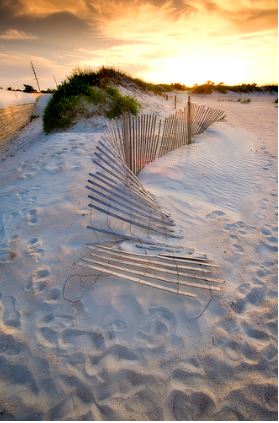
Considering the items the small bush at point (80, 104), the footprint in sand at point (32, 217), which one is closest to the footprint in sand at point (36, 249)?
the footprint in sand at point (32, 217)

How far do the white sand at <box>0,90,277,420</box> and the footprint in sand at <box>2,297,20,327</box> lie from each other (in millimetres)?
10

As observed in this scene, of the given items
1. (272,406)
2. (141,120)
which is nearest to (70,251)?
(272,406)

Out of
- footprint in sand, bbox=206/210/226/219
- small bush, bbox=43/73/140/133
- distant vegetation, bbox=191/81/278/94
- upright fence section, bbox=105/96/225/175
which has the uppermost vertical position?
distant vegetation, bbox=191/81/278/94

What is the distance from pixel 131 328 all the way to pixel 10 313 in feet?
4.01

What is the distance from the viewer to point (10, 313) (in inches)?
99.3

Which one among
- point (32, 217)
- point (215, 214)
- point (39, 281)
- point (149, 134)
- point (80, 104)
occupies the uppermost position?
point (80, 104)

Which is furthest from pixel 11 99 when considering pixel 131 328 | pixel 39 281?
pixel 131 328

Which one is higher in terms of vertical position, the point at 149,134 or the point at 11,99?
the point at 11,99

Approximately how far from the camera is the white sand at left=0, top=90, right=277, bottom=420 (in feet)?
6.35

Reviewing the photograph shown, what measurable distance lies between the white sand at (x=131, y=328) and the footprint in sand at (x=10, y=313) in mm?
10

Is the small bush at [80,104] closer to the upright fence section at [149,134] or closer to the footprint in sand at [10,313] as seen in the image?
the upright fence section at [149,134]

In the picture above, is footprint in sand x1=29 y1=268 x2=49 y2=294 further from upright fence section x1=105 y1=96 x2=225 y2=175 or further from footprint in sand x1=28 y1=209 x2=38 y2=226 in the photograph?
upright fence section x1=105 y1=96 x2=225 y2=175

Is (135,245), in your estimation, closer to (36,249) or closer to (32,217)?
(36,249)

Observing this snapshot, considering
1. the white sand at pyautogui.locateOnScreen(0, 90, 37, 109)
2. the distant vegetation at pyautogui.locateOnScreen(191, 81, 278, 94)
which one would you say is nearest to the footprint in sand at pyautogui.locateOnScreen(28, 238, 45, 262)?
the white sand at pyautogui.locateOnScreen(0, 90, 37, 109)
